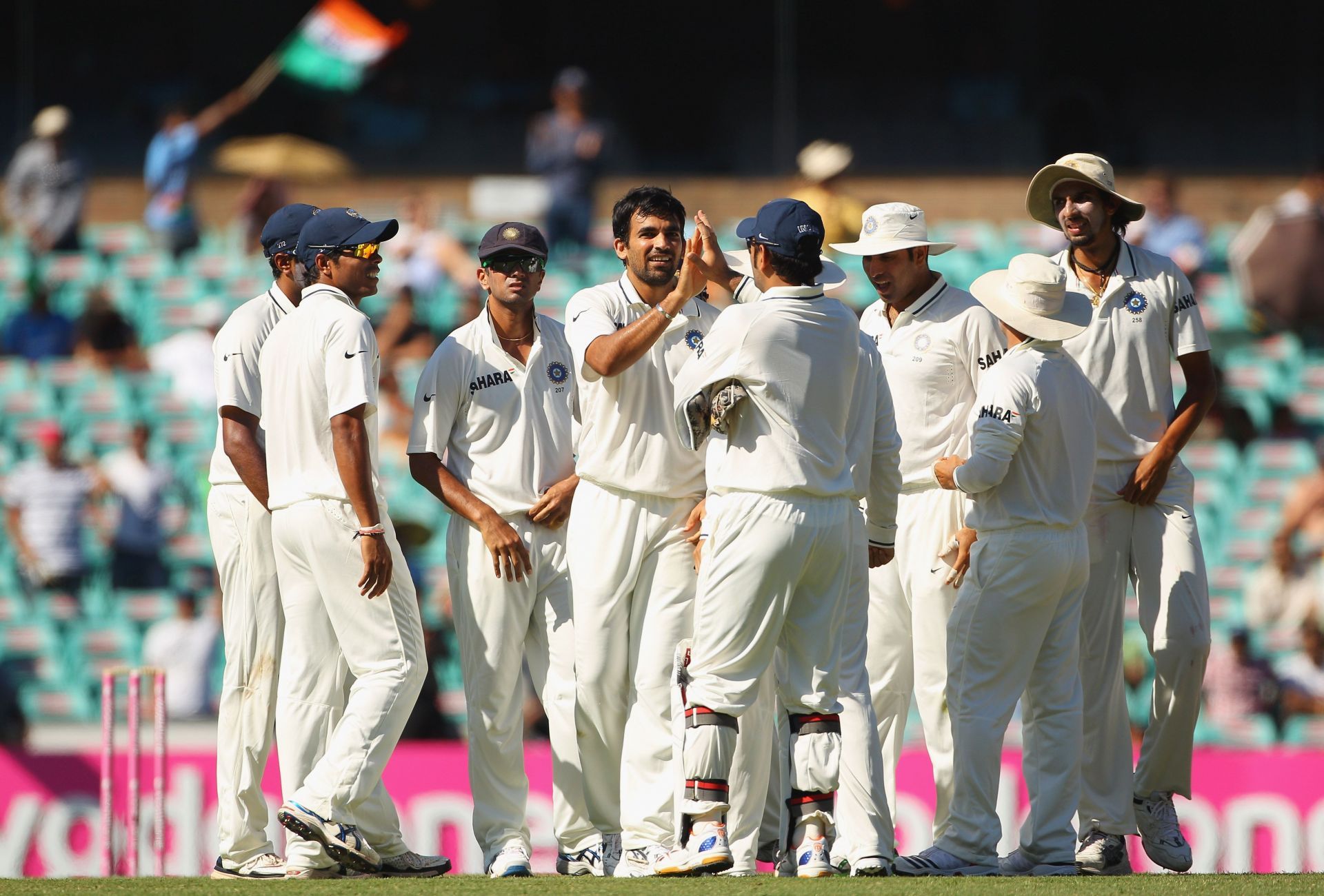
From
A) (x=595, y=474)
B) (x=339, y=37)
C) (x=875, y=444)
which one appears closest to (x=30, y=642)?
(x=339, y=37)

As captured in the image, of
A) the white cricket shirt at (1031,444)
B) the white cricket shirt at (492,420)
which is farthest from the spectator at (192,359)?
the white cricket shirt at (1031,444)

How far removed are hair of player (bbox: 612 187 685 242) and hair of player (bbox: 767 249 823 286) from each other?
66 centimetres

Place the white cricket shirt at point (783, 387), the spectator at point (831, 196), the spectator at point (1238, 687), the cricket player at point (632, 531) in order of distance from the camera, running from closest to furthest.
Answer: the white cricket shirt at point (783, 387) < the cricket player at point (632, 531) < the spectator at point (831, 196) < the spectator at point (1238, 687)

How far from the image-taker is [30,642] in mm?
12031

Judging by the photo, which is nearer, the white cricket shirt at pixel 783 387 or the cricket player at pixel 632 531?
the white cricket shirt at pixel 783 387

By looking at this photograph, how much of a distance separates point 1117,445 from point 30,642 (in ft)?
28.5

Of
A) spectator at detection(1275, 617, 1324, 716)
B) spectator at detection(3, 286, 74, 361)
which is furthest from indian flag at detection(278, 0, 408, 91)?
spectator at detection(1275, 617, 1324, 716)

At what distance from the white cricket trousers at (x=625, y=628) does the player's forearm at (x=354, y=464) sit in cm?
77

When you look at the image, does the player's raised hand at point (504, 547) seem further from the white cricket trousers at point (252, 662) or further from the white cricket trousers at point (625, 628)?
the white cricket trousers at point (252, 662)

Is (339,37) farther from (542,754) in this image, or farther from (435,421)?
(435,421)

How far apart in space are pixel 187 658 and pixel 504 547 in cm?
602

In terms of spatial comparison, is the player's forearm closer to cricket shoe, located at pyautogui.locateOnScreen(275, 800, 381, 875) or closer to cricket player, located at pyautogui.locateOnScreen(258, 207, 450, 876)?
cricket player, located at pyautogui.locateOnScreen(258, 207, 450, 876)

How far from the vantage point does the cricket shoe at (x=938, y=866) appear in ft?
17.9

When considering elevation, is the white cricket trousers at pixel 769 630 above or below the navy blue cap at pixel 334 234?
below
